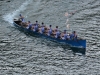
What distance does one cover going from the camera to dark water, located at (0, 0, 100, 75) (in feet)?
172

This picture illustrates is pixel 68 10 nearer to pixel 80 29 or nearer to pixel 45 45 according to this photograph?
pixel 80 29

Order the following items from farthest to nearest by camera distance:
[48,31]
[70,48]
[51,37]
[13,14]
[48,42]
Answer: [13,14], [48,31], [51,37], [48,42], [70,48]

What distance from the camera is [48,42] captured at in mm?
60906

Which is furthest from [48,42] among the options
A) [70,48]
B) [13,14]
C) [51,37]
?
[13,14]

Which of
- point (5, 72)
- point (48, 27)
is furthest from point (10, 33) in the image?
point (5, 72)

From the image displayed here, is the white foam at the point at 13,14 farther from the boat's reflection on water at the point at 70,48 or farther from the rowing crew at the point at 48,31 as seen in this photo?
the boat's reflection on water at the point at 70,48

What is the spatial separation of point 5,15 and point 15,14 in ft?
8.87

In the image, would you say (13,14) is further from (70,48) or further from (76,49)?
(76,49)

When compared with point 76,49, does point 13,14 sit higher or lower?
higher

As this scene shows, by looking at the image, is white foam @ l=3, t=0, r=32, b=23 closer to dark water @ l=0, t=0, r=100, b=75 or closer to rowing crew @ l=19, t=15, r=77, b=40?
dark water @ l=0, t=0, r=100, b=75

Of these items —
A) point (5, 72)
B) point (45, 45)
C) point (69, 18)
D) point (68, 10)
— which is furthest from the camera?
point (68, 10)

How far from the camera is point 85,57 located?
182 feet

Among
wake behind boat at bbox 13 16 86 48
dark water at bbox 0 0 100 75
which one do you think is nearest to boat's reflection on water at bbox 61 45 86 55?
dark water at bbox 0 0 100 75

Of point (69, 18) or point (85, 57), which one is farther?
point (69, 18)
